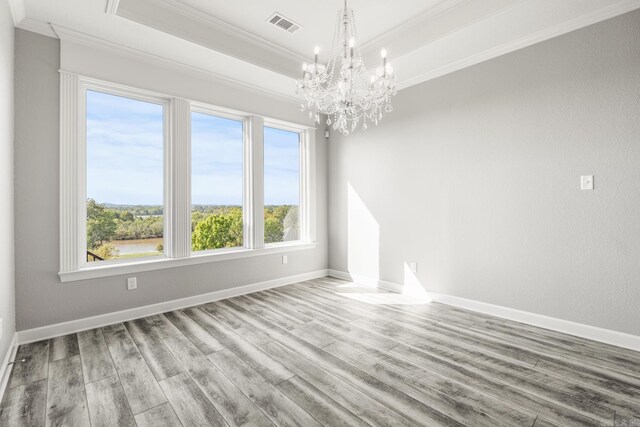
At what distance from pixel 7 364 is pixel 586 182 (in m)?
4.81

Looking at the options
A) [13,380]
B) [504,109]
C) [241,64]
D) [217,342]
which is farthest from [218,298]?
[504,109]

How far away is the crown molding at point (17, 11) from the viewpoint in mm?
2380

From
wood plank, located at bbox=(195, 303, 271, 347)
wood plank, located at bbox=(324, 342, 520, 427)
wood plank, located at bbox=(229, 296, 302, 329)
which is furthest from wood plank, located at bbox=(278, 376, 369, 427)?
wood plank, located at bbox=(229, 296, 302, 329)

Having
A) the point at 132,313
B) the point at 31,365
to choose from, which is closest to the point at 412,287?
the point at 132,313

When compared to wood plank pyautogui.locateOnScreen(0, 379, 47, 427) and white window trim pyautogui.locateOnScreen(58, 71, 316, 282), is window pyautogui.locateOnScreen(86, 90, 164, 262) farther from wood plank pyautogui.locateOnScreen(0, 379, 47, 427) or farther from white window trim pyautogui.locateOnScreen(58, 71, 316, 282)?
wood plank pyautogui.locateOnScreen(0, 379, 47, 427)

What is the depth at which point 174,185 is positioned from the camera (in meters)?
3.51

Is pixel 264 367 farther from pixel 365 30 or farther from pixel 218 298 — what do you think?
pixel 365 30

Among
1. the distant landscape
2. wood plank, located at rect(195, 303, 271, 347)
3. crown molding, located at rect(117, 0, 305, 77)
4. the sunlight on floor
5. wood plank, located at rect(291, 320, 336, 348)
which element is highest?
crown molding, located at rect(117, 0, 305, 77)

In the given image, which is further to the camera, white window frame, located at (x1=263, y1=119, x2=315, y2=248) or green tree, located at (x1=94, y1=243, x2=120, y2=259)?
white window frame, located at (x1=263, y1=119, x2=315, y2=248)

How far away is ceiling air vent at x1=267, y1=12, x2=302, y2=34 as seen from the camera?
3.05 meters

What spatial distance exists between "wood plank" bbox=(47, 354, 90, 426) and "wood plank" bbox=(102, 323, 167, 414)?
0.22m

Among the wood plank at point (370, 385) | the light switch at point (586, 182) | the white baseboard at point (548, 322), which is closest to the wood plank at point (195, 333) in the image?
the wood plank at point (370, 385)

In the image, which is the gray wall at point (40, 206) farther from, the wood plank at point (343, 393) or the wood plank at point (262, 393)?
the wood plank at point (343, 393)

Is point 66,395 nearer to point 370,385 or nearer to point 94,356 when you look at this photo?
point 94,356
